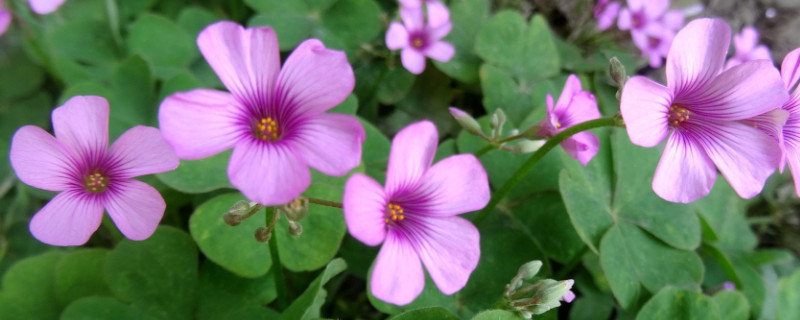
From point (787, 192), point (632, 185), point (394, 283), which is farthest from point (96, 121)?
point (787, 192)

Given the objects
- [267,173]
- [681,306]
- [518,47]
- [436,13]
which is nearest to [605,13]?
[518,47]

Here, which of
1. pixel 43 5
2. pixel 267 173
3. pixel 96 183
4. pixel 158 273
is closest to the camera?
pixel 267 173

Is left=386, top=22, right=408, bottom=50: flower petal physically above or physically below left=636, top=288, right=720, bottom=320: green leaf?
above

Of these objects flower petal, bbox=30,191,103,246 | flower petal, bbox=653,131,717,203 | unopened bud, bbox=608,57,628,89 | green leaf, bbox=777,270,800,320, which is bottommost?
green leaf, bbox=777,270,800,320

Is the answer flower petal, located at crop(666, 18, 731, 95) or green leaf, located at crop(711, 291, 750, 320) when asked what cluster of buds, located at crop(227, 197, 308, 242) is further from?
green leaf, located at crop(711, 291, 750, 320)

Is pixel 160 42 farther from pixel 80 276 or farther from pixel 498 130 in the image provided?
pixel 498 130

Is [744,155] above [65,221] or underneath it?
above

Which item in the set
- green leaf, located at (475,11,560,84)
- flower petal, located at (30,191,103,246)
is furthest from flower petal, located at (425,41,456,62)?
flower petal, located at (30,191,103,246)

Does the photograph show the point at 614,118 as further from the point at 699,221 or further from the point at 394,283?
the point at 699,221
